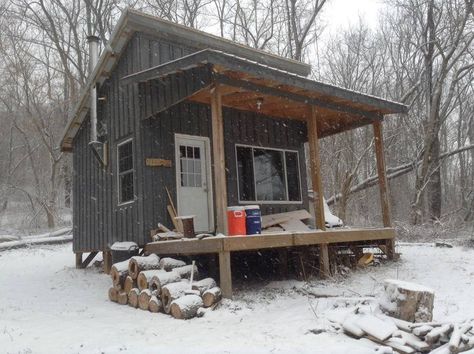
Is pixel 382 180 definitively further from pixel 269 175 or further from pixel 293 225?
pixel 269 175

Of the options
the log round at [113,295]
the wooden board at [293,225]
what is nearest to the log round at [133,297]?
the log round at [113,295]

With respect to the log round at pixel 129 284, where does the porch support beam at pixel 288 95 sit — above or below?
above

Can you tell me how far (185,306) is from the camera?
6445 millimetres

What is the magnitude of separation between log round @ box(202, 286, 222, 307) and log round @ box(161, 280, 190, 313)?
30 centimetres

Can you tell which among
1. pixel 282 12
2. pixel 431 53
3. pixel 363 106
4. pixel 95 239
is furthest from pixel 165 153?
pixel 282 12

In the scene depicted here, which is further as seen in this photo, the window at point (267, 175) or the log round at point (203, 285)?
the window at point (267, 175)

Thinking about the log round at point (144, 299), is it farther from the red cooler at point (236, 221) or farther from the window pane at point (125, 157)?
the window pane at point (125, 157)

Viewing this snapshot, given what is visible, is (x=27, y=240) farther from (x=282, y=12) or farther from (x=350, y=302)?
(x=282, y=12)

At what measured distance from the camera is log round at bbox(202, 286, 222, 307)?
672 cm

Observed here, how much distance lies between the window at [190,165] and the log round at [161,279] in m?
2.83

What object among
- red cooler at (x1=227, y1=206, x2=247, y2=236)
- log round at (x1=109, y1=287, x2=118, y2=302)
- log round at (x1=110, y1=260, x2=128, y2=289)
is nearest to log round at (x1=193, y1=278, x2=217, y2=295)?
red cooler at (x1=227, y1=206, x2=247, y2=236)

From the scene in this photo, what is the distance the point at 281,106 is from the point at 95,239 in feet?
17.4

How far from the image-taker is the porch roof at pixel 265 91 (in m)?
7.54

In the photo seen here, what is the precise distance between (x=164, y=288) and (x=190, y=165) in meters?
3.56
